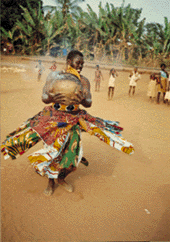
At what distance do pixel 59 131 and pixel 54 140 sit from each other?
132 mm

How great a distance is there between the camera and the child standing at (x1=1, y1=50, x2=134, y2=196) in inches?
101

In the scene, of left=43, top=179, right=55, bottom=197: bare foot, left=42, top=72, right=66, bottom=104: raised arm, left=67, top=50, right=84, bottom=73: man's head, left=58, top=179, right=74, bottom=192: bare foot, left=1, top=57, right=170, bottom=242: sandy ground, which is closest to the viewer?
left=1, top=57, right=170, bottom=242: sandy ground

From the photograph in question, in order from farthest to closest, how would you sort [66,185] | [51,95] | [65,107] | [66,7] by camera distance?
1. [66,7]
2. [66,185]
3. [65,107]
4. [51,95]

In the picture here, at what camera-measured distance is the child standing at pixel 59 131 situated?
256cm

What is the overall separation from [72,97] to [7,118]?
4339 mm

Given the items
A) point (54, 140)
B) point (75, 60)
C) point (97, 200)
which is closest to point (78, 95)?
point (75, 60)

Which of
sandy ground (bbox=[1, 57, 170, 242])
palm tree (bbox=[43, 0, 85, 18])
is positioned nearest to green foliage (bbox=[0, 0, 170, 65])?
palm tree (bbox=[43, 0, 85, 18])

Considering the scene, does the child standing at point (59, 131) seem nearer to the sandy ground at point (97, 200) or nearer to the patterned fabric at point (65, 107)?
the patterned fabric at point (65, 107)

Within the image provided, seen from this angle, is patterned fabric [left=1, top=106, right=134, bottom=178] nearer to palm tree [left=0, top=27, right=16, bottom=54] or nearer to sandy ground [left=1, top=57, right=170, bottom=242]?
sandy ground [left=1, top=57, right=170, bottom=242]

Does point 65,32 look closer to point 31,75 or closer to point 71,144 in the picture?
point 31,75

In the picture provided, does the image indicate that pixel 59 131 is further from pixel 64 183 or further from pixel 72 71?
pixel 64 183

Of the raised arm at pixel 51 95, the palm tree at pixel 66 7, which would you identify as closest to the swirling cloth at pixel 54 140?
the raised arm at pixel 51 95

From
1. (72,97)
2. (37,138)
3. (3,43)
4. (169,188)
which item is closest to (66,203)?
(37,138)

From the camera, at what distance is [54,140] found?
2.60m
